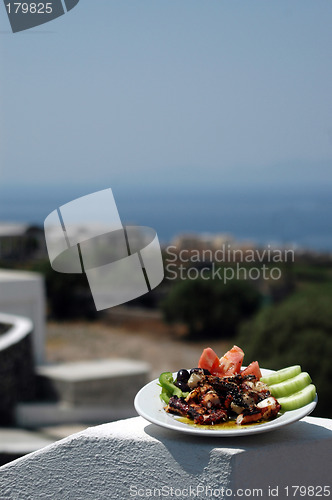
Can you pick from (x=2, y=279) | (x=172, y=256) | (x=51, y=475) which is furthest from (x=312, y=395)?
(x=172, y=256)

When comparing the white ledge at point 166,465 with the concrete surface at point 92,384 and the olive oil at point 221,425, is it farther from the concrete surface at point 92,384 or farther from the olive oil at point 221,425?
the concrete surface at point 92,384

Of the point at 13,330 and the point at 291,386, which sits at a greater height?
the point at 291,386

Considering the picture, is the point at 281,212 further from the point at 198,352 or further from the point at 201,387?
the point at 201,387
